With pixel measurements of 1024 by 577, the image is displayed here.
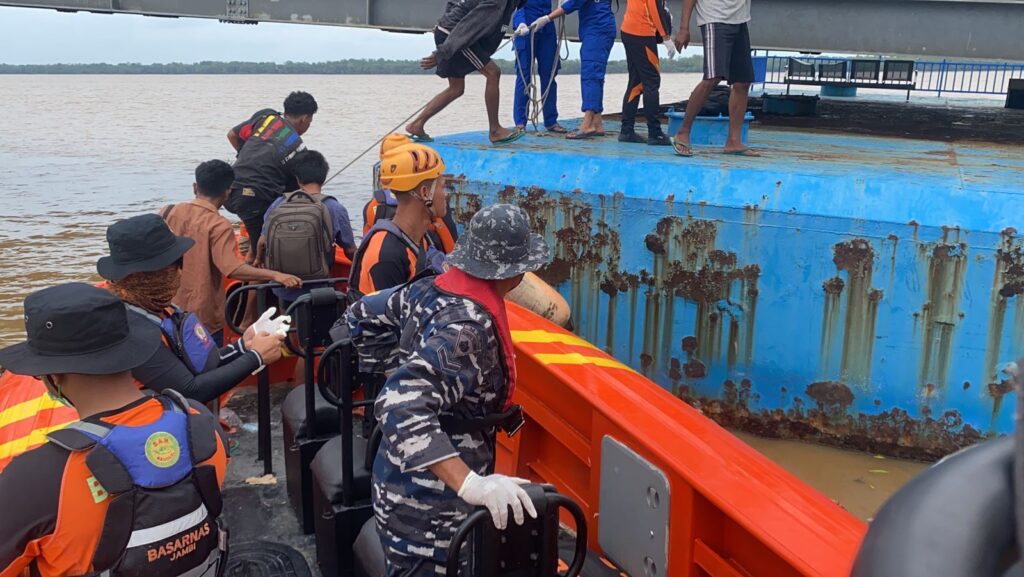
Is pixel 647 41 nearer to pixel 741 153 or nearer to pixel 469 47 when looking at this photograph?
pixel 741 153

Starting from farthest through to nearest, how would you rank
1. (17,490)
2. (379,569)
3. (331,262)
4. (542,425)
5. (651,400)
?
(331,262) → (542,425) → (651,400) → (379,569) → (17,490)

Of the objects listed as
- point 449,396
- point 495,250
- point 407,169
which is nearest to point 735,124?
point 407,169

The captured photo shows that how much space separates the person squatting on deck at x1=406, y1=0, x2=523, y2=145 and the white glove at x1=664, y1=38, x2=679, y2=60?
1283 millimetres

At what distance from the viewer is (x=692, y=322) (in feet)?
18.3

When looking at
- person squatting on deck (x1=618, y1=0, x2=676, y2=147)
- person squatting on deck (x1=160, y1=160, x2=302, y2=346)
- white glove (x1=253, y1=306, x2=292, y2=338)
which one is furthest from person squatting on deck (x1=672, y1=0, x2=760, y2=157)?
white glove (x1=253, y1=306, x2=292, y2=338)

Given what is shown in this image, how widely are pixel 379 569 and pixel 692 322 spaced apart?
3.34m

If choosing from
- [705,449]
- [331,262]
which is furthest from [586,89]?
[705,449]

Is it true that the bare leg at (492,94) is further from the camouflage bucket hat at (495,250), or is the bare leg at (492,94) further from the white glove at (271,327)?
the camouflage bucket hat at (495,250)

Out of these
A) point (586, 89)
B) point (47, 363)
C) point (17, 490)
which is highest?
point (586, 89)

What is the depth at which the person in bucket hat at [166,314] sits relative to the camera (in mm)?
2791

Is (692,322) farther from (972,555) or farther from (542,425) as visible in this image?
(972,555)

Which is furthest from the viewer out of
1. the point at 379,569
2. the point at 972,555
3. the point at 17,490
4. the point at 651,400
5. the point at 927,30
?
the point at 927,30

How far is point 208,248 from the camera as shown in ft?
15.7

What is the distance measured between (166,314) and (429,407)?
1.34 metres
